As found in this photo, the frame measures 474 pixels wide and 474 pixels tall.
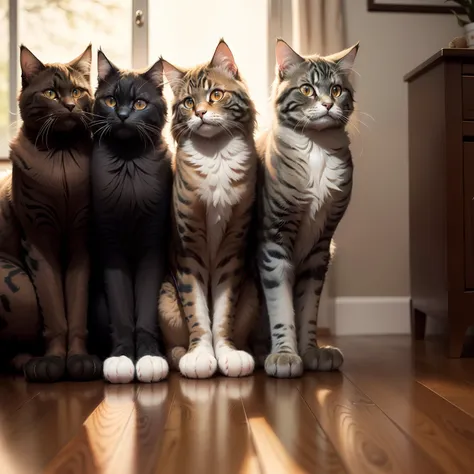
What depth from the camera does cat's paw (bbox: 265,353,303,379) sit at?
1767 mm

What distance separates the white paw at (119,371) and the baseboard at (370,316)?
4.08ft

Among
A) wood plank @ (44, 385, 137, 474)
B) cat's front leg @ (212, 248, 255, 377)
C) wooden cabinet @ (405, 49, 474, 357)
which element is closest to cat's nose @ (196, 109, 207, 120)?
cat's front leg @ (212, 248, 255, 377)

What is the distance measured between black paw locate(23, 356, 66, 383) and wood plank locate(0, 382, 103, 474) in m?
0.03

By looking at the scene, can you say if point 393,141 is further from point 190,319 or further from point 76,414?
point 76,414

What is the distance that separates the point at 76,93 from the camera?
73.5 inches

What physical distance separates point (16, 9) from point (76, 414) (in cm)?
196

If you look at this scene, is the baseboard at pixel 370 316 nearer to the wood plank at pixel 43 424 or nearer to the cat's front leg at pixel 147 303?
the cat's front leg at pixel 147 303

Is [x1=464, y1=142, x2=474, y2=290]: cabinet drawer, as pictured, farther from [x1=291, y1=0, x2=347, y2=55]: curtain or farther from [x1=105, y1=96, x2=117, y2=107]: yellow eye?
[x1=105, y1=96, x2=117, y2=107]: yellow eye

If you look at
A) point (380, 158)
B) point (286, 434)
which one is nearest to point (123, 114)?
point (286, 434)

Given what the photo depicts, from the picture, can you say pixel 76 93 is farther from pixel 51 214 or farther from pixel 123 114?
pixel 51 214

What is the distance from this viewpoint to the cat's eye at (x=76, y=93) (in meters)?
1.86

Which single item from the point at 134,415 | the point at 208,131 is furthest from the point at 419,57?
the point at 134,415

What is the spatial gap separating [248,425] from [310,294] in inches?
27.2

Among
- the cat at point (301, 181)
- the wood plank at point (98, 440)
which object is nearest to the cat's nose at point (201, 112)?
the cat at point (301, 181)
